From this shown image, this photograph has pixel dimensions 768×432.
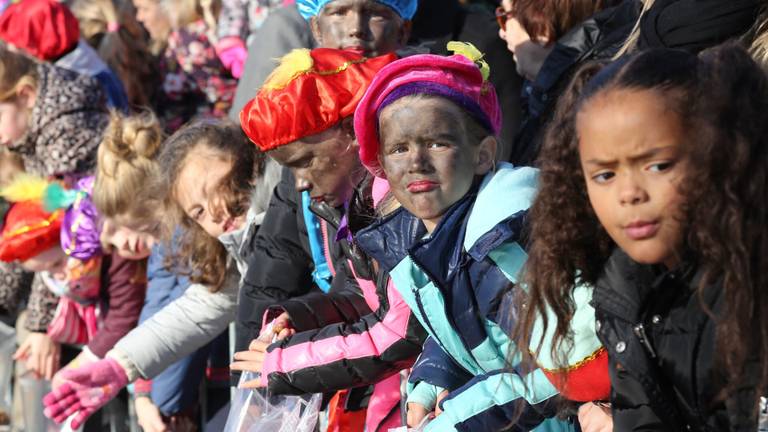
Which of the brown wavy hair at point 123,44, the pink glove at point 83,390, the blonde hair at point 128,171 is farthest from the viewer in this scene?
the brown wavy hair at point 123,44

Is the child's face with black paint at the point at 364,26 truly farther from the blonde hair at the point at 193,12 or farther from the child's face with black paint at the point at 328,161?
the blonde hair at the point at 193,12

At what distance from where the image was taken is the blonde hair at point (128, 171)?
5609 millimetres

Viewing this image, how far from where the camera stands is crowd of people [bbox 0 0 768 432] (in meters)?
2.51

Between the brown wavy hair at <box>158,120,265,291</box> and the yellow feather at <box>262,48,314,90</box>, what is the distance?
34.4 inches

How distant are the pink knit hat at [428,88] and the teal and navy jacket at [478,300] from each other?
0.20 m

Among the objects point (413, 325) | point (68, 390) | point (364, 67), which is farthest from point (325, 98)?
point (68, 390)

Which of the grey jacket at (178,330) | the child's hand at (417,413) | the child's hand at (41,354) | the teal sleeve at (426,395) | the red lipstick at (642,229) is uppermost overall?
the red lipstick at (642,229)

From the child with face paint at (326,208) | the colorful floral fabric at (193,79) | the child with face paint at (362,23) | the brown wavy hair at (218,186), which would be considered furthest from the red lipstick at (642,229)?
the colorful floral fabric at (193,79)

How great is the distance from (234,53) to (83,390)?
253 centimetres

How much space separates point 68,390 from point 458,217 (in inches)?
93.6

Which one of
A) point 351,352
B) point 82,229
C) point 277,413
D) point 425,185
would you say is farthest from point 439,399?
point 82,229

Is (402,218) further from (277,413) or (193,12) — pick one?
(193,12)

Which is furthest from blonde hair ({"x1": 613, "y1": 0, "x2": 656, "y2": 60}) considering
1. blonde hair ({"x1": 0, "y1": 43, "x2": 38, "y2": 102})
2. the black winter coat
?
blonde hair ({"x1": 0, "y1": 43, "x2": 38, "y2": 102})

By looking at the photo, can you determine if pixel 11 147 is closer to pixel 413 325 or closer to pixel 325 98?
pixel 325 98
